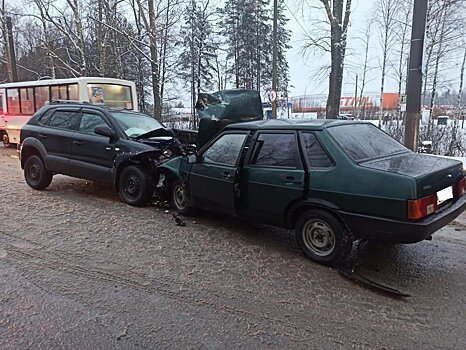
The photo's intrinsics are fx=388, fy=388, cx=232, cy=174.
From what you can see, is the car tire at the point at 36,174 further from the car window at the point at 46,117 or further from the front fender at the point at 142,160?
the front fender at the point at 142,160

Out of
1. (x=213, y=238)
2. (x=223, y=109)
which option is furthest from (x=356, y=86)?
(x=213, y=238)

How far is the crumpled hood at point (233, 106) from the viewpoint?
24.9 feet

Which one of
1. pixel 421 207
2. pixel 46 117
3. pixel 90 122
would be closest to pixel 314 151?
pixel 421 207

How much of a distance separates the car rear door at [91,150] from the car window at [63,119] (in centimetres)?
19

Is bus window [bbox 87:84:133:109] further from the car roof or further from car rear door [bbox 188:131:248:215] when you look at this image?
→ the car roof

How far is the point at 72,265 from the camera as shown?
168 inches

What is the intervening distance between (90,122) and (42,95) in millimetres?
8787

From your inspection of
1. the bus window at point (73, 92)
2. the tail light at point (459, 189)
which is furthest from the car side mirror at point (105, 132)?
the bus window at point (73, 92)

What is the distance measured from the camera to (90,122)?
7.39 m

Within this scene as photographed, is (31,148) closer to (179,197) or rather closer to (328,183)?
(179,197)

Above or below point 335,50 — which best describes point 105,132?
below

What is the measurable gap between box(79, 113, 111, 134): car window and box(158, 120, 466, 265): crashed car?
8.95ft

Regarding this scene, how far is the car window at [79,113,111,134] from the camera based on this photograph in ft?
23.8

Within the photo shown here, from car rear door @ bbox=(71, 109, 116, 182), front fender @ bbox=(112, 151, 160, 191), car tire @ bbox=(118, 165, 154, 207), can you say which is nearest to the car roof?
front fender @ bbox=(112, 151, 160, 191)
